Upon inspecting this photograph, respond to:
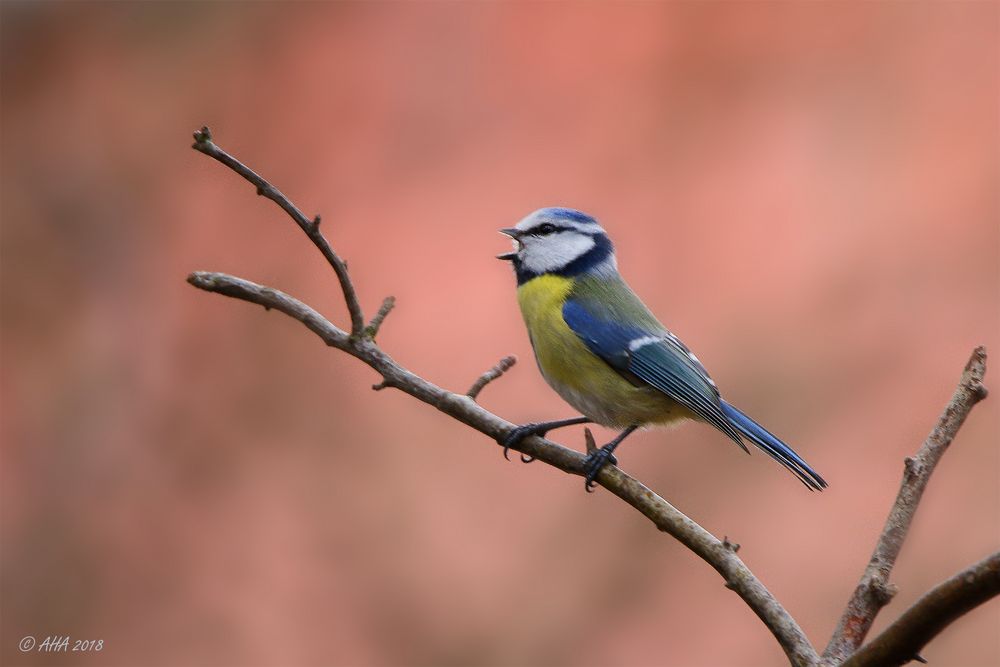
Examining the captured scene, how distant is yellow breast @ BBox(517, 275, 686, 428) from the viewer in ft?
7.29

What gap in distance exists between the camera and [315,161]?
14.4 ft

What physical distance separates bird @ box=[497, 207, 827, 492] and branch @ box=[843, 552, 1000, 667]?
0.99 metres

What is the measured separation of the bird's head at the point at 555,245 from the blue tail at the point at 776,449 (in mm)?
494

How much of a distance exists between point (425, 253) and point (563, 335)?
209 centimetres

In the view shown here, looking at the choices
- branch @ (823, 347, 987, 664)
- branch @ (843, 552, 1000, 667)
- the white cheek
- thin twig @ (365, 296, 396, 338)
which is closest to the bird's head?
the white cheek

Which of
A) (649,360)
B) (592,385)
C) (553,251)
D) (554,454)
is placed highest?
(553,251)

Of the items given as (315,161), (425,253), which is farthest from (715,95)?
(315,161)

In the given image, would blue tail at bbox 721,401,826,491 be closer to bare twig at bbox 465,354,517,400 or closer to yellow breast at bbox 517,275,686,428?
yellow breast at bbox 517,275,686,428

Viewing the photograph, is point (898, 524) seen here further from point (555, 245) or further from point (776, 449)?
point (555, 245)

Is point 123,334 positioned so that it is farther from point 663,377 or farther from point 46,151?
point 663,377

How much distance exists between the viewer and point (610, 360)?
2.22 m

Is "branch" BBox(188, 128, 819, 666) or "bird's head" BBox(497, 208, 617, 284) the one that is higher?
"bird's head" BBox(497, 208, 617, 284)

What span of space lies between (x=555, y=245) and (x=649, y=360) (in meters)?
0.40

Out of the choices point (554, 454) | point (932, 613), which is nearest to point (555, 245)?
point (554, 454)
